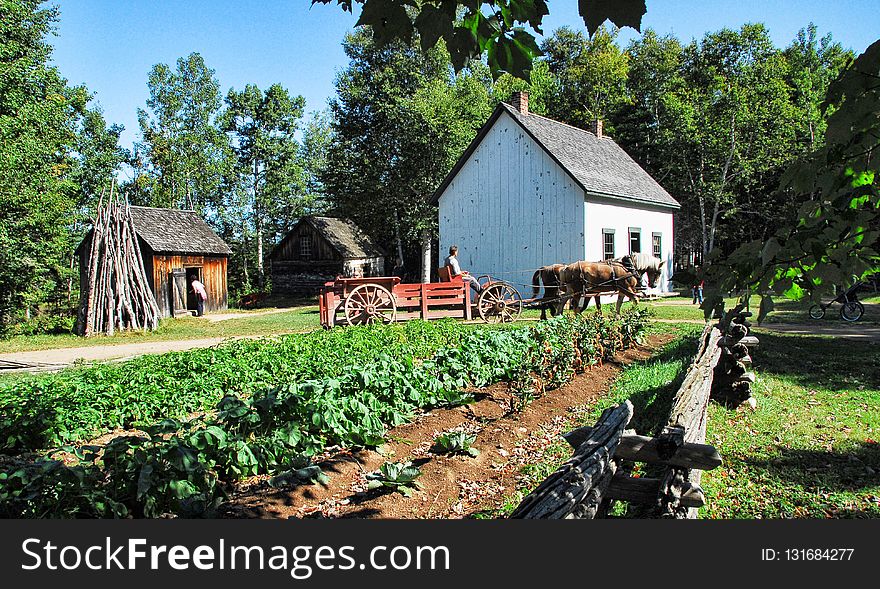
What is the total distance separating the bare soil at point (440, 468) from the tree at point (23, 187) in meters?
18.8

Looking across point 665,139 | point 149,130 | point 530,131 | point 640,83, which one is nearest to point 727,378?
point 530,131

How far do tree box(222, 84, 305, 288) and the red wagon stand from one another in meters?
30.0

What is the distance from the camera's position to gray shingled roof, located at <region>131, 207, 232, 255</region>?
2715 centimetres

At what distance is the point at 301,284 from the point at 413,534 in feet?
125

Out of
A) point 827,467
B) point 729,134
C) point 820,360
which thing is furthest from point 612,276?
point 729,134

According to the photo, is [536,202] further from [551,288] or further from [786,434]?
[786,434]

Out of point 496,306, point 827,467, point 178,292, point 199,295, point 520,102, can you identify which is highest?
point 520,102

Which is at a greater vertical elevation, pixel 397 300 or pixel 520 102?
pixel 520 102

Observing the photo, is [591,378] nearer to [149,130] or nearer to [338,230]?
[338,230]

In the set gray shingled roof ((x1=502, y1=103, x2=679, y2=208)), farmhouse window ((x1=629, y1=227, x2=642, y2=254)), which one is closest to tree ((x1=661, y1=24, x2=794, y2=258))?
gray shingled roof ((x1=502, y1=103, x2=679, y2=208))

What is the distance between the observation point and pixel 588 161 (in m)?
25.3

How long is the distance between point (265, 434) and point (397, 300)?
10.9 meters

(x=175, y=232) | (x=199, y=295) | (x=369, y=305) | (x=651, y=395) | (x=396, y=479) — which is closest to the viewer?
(x=396, y=479)

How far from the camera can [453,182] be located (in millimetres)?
26453
